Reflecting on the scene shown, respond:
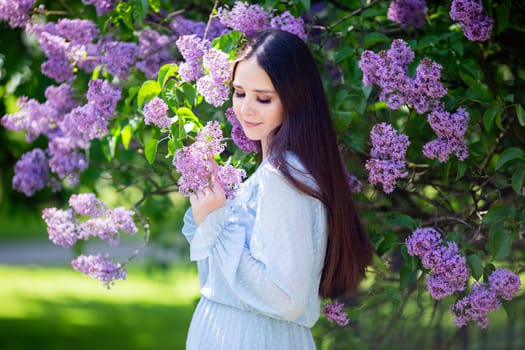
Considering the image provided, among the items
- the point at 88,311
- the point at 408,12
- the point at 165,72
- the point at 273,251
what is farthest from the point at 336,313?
the point at 88,311

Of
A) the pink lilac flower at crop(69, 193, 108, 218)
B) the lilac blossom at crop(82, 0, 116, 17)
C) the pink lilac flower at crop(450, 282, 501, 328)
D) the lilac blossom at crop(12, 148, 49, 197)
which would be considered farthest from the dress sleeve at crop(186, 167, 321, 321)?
the lilac blossom at crop(12, 148, 49, 197)

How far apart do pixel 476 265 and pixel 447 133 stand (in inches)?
17.1

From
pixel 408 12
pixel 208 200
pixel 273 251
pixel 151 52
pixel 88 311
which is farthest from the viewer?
pixel 88 311

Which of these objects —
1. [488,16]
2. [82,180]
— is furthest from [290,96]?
[82,180]

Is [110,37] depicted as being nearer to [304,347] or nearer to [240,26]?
[240,26]

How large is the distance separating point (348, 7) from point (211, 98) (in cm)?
114

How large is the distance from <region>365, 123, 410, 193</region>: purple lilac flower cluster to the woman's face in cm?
38

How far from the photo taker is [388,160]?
8.46 ft

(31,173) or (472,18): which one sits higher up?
(472,18)

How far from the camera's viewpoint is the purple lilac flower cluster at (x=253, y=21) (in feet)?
8.68

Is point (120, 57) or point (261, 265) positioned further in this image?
point (120, 57)

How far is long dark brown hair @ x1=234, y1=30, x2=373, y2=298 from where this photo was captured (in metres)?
2.28

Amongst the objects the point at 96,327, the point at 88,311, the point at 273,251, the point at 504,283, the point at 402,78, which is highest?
the point at 402,78

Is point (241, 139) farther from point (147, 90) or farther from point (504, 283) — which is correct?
point (504, 283)
